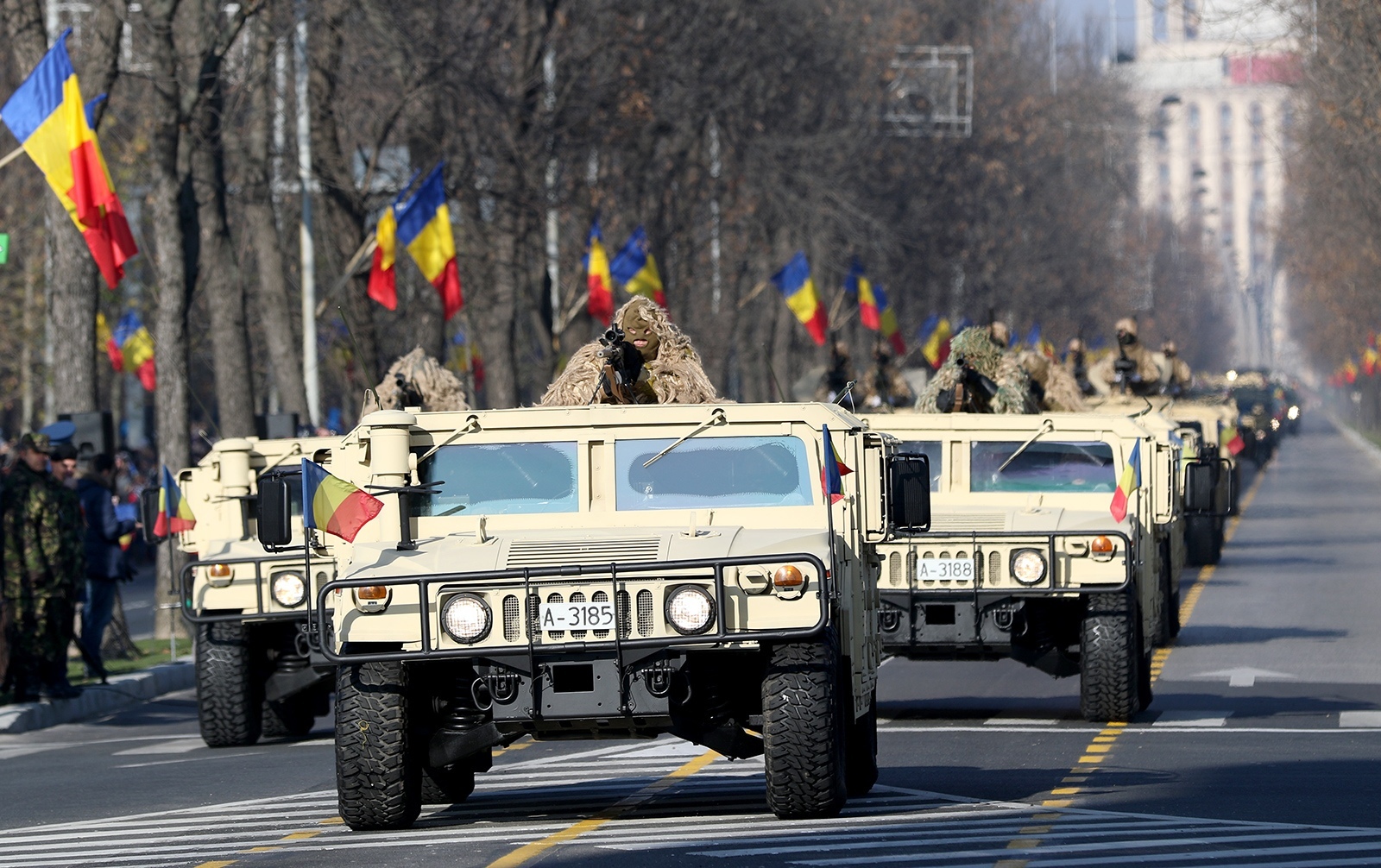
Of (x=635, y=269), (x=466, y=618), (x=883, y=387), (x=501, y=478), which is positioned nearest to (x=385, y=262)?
(x=883, y=387)

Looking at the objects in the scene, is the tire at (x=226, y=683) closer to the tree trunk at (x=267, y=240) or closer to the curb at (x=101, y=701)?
the curb at (x=101, y=701)

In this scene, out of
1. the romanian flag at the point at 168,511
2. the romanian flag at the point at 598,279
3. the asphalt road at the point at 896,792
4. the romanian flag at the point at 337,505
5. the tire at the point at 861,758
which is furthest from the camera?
the romanian flag at the point at 598,279

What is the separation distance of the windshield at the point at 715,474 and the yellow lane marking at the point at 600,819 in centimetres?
132

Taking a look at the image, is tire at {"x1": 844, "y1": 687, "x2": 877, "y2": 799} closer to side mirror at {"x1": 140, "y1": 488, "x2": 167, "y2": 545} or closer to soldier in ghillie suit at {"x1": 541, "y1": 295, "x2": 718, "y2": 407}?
soldier in ghillie suit at {"x1": 541, "y1": 295, "x2": 718, "y2": 407}

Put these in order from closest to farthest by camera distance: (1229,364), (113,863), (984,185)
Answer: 1. (113,863)
2. (984,185)
3. (1229,364)

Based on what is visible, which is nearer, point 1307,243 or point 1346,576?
point 1346,576

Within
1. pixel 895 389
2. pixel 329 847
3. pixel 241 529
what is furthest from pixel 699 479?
pixel 895 389

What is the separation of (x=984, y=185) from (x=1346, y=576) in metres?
35.1

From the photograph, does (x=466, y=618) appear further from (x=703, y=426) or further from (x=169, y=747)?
(x=169, y=747)

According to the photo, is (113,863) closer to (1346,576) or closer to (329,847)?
(329,847)

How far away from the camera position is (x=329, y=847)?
32.6 feet

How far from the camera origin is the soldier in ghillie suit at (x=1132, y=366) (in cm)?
2953

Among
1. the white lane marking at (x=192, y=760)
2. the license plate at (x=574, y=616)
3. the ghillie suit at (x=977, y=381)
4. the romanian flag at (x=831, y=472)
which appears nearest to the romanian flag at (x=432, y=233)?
the ghillie suit at (x=977, y=381)

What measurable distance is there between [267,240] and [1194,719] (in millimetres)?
16207
